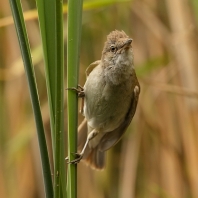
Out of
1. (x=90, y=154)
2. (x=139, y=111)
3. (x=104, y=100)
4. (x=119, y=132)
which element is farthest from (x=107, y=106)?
(x=139, y=111)

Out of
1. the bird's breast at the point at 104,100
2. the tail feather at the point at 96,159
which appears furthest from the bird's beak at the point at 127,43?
the tail feather at the point at 96,159

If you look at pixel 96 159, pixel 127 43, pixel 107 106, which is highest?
pixel 127 43

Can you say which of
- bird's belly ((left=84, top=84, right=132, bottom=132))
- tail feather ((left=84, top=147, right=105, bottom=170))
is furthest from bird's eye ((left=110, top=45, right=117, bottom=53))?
Result: tail feather ((left=84, top=147, right=105, bottom=170))

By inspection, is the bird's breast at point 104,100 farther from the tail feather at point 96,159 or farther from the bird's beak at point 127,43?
the tail feather at point 96,159

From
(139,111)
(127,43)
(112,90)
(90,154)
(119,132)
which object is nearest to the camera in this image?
(127,43)

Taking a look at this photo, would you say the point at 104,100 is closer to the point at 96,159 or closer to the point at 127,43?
the point at 127,43
